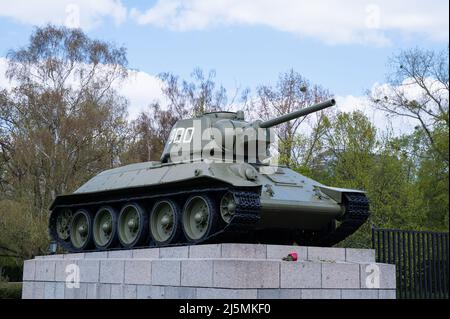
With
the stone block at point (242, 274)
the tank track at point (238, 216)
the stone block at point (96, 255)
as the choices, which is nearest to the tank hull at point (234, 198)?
the tank track at point (238, 216)

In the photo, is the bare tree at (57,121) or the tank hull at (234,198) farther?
the bare tree at (57,121)

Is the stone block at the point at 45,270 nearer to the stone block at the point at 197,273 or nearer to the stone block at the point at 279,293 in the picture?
the stone block at the point at 197,273

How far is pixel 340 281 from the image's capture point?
14.0m

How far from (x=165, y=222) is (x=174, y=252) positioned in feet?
4.39

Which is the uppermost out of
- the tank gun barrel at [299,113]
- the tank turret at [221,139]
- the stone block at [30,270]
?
the tank gun barrel at [299,113]

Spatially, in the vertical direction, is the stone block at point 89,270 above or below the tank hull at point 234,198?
below

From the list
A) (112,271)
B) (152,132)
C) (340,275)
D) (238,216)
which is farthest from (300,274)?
(152,132)

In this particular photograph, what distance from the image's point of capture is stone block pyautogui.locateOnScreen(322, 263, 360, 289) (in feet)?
45.5

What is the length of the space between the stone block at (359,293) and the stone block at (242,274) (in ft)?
6.09

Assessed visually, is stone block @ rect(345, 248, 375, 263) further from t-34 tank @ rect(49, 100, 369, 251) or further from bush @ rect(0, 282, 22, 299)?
bush @ rect(0, 282, 22, 299)

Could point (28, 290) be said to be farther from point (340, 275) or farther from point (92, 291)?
point (340, 275)

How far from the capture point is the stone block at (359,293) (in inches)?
553
